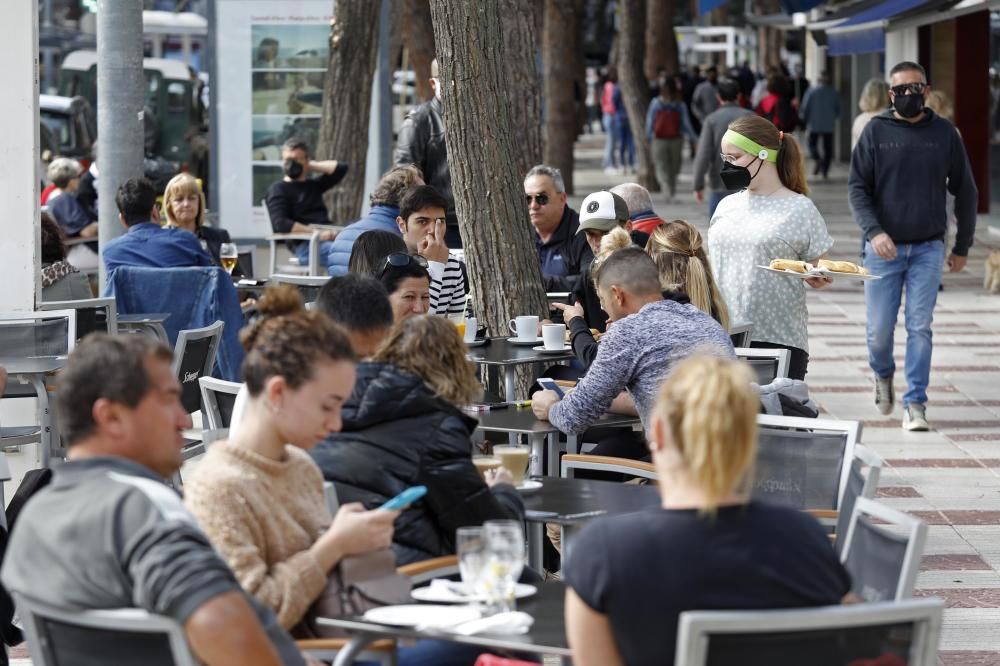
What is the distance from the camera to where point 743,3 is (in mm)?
76812

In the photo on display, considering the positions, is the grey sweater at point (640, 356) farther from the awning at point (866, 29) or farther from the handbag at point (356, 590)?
the awning at point (866, 29)

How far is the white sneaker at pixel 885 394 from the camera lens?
9.91 metres

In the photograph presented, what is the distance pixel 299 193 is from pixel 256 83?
2454 mm

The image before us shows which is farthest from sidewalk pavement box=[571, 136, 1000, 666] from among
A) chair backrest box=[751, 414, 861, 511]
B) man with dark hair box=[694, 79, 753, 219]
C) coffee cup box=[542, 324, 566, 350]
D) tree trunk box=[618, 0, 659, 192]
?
tree trunk box=[618, 0, 659, 192]

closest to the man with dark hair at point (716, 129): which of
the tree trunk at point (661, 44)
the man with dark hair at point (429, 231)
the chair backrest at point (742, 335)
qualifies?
the man with dark hair at point (429, 231)

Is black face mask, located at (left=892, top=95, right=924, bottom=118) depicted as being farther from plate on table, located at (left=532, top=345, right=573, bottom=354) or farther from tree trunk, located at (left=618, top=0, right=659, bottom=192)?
tree trunk, located at (left=618, top=0, right=659, bottom=192)

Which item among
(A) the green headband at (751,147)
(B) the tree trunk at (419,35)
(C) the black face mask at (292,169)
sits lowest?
(A) the green headband at (751,147)

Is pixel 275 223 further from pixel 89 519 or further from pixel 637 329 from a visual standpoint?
pixel 89 519

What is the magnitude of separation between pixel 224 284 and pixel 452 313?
4.73ft

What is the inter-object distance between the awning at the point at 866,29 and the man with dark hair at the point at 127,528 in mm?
19585

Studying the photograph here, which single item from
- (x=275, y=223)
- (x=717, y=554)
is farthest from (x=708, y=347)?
(x=275, y=223)

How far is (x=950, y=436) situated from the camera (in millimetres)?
9453

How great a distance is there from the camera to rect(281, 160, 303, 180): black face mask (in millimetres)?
13352

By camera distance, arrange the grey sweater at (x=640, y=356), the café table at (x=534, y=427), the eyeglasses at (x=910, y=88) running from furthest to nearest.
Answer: the eyeglasses at (x=910, y=88) < the café table at (x=534, y=427) < the grey sweater at (x=640, y=356)
